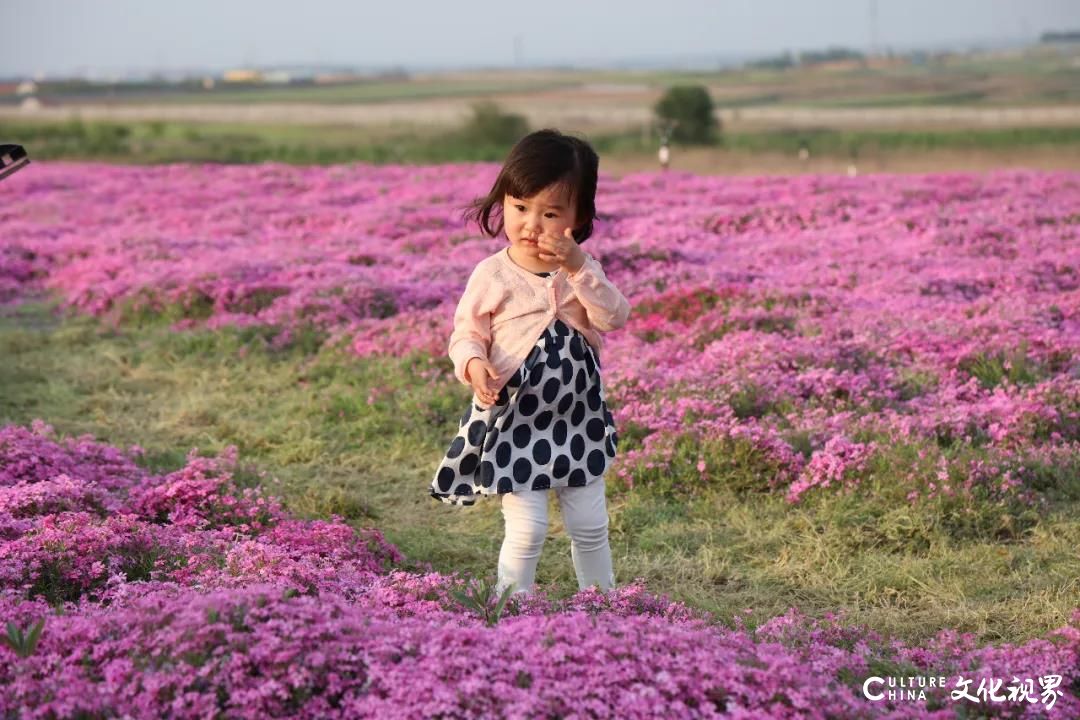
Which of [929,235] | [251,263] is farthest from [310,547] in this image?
[929,235]

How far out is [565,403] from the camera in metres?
5.52

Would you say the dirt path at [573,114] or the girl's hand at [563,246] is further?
the dirt path at [573,114]

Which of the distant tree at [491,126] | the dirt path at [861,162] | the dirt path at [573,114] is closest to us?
the dirt path at [861,162]

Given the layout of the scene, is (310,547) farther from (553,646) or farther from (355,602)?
(553,646)

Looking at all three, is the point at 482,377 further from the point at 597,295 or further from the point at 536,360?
the point at 597,295

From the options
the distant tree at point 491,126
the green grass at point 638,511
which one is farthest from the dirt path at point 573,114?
the green grass at point 638,511

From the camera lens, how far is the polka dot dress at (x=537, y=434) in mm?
5395

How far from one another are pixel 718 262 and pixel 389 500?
860 cm

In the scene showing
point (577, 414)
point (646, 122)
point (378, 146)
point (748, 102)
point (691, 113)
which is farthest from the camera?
point (748, 102)

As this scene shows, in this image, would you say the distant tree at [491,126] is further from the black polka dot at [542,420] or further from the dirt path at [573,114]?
the black polka dot at [542,420]

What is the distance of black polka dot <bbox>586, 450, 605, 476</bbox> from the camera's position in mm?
5488

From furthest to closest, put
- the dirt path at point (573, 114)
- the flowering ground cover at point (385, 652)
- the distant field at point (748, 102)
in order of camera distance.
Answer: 1. the distant field at point (748, 102)
2. the dirt path at point (573, 114)
3. the flowering ground cover at point (385, 652)

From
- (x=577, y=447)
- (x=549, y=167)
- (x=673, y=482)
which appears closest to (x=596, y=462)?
(x=577, y=447)

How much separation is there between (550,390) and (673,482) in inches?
123
